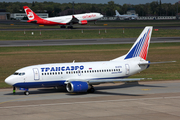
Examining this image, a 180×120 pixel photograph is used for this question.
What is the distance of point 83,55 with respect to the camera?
7056 cm

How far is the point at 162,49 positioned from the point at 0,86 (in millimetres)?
50105

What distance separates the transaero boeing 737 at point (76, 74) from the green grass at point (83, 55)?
313 inches

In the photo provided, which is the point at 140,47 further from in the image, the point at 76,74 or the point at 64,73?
Result: the point at 64,73

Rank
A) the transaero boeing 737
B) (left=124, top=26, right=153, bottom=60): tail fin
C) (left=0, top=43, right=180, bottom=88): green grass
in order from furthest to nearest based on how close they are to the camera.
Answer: (left=0, top=43, right=180, bottom=88): green grass, (left=124, top=26, right=153, bottom=60): tail fin, the transaero boeing 737

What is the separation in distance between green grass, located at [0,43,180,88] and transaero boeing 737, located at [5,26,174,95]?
7943mm

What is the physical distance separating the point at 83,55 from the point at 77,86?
116ft

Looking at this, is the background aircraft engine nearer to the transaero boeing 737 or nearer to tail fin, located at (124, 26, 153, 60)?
the transaero boeing 737

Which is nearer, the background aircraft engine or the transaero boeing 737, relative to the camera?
the background aircraft engine

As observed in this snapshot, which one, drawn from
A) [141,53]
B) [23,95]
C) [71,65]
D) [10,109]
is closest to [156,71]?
[141,53]

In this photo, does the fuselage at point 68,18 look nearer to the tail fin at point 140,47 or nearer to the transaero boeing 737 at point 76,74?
the tail fin at point 140,47

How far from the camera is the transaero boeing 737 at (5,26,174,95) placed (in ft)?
117

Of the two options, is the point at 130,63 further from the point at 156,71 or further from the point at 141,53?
the point at 156,71

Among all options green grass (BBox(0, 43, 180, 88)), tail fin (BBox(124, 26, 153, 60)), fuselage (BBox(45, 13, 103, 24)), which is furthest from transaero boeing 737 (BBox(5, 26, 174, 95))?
fuselage (BBox(45, 13, 103, 24))

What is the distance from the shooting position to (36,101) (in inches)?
1308
